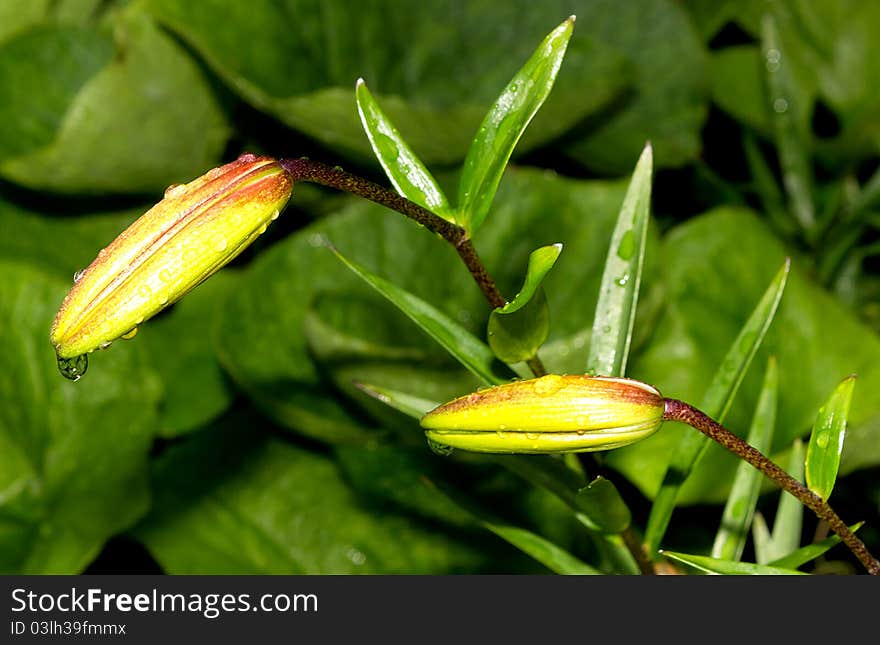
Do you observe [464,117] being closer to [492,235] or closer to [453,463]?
[492,235]

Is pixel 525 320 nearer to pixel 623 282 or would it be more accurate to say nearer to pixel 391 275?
pixel 623 282

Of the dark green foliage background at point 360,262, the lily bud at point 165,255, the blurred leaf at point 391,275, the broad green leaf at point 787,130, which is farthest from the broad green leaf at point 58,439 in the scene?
the broad green leaf at point 787,130

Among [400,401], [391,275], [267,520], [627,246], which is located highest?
[627,246]

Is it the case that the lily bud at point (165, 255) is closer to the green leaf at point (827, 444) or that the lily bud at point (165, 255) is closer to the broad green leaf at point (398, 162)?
the broad green leaf at point (398, 162)

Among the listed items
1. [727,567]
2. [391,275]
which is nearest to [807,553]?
[727,567]

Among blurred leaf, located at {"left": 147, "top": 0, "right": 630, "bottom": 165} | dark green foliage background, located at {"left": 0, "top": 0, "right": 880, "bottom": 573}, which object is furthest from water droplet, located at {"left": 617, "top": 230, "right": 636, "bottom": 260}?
blurred leaf, located at {"left": 147, "top": 0, "right": 630, "bottom": 165}

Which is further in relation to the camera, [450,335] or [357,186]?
[450,335]

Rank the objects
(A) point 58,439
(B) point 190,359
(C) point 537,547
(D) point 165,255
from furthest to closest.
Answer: (B) point 190,359 < (A) point 58,439 < (C) point 537,547 < (D) point 165,255
